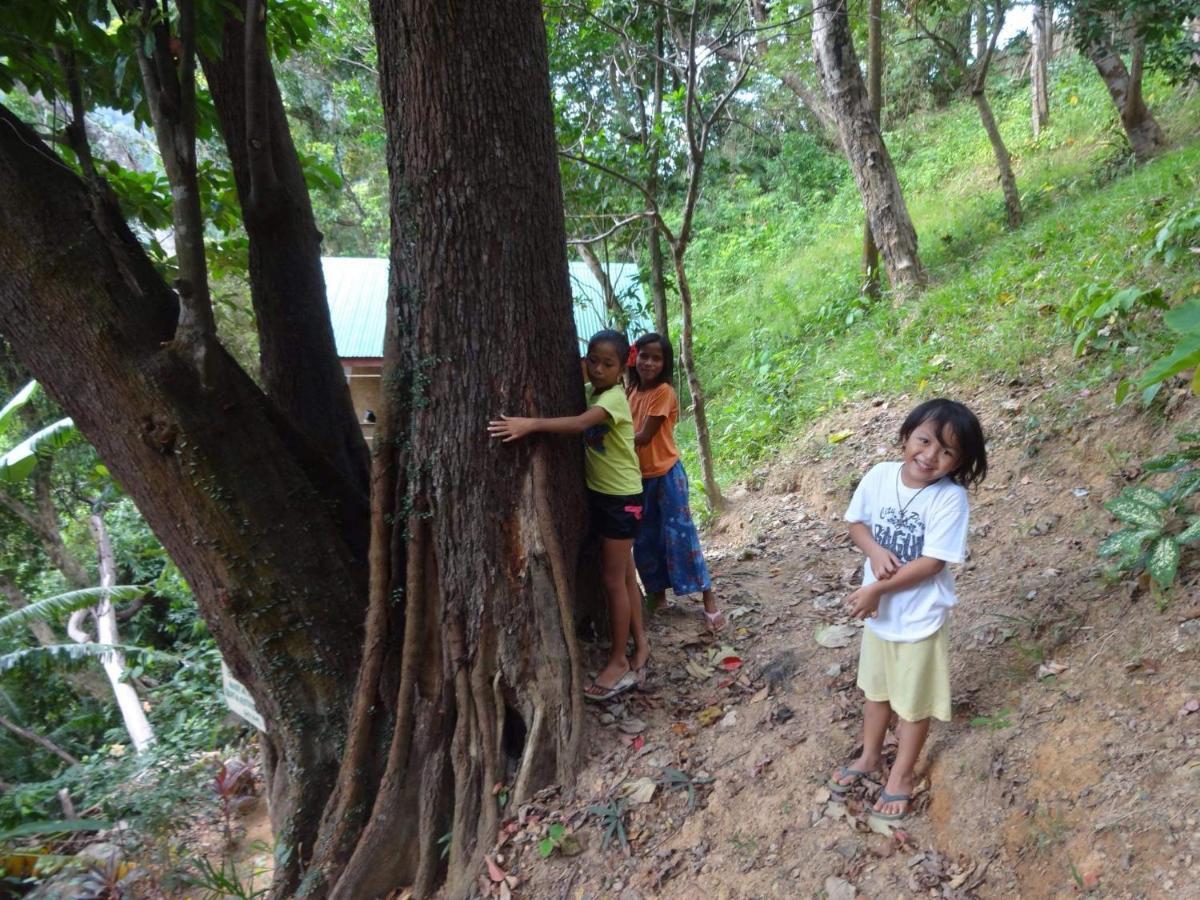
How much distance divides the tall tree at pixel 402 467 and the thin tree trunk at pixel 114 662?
13.4ft

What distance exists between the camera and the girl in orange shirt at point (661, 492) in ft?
12.9

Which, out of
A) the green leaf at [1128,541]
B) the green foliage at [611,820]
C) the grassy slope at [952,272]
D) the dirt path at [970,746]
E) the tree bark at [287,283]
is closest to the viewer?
the dirt path at [970,746]

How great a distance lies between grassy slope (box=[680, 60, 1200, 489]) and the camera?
19.9 ft

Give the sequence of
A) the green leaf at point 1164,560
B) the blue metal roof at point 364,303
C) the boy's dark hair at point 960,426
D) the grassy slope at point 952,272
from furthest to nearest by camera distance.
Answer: the blue metal roof at point 364,303, the grassy slope at point 952,272, the green leaf at point 1164,560, the boy's dark hair at point 960,426

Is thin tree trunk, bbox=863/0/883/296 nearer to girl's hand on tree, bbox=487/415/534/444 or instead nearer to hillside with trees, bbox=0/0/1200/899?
hillside with trees, bbox=0/0/1200/899

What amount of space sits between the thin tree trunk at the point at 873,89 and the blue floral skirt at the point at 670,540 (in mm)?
6425

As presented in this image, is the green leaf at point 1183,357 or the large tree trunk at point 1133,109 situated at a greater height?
the large tree trunk at point 1133,109

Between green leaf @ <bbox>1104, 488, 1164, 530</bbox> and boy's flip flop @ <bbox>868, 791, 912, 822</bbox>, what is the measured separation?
133cm

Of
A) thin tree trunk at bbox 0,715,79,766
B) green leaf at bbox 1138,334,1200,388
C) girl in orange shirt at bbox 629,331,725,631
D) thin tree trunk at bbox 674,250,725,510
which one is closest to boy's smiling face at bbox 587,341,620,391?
girl in orange shirt at bbox 629,331,725,631

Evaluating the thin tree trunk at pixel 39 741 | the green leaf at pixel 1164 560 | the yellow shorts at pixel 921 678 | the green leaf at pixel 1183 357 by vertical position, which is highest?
the green leaf at pixel 1183 357

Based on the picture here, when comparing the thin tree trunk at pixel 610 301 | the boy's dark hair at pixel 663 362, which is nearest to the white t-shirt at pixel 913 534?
the boy's dark hair at pixel 663 362

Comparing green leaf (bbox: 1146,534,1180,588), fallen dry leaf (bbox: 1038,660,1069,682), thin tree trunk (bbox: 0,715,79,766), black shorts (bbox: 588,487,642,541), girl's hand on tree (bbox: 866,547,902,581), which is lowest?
thin tree trunk (bbox: 0,715,79,766)

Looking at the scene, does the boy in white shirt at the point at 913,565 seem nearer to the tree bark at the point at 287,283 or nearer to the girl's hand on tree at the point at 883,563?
the girl's hand on tree at the point at 883,563

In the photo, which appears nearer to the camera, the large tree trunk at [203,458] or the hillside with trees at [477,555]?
the hillside with trees at [477,555]
